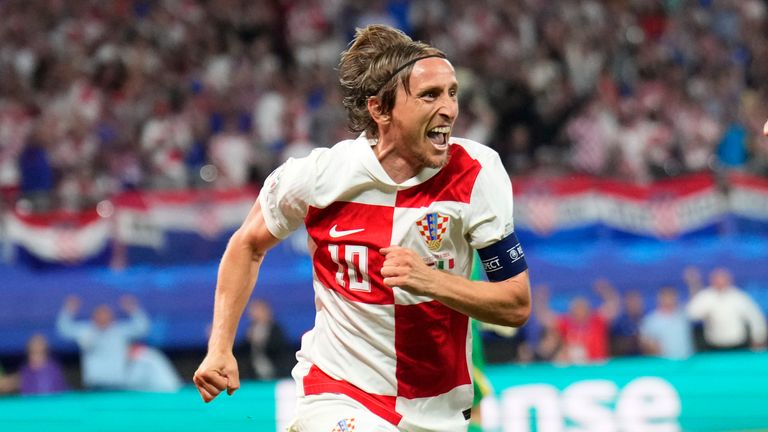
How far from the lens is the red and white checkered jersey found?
14.2ft

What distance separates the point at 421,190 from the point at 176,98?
10.1m

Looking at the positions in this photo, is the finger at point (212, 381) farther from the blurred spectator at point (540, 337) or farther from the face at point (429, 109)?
the blurred spectator at point (540, 337)

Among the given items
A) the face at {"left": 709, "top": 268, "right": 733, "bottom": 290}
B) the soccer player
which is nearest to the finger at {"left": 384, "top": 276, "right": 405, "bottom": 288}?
the soccer player

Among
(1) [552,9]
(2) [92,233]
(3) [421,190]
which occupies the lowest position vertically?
(3) [421,190]

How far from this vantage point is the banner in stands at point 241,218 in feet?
39.6

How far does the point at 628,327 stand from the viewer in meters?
13.4

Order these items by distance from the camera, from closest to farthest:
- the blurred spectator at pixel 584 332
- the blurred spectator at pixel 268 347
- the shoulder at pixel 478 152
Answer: the shoulder at pixel 478 152
the blurred spectator at pixel 268 347
the blurred spectator at pixel 584 332

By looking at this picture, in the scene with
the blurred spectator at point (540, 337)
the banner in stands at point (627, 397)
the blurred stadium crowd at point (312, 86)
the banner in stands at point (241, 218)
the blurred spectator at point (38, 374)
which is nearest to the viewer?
the banner in stands at point (627, 397)

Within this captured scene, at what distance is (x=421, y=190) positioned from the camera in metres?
4.41

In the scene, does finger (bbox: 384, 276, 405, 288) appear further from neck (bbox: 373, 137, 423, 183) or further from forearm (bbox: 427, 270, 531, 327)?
neck (bbox: 373, 137, 423, 183)

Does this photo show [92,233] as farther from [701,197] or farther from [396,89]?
[396,89]

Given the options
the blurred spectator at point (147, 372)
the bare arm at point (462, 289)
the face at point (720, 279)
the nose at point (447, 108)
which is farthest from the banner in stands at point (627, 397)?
the nose at point (447, 108)

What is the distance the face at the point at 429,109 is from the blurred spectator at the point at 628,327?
9407mm

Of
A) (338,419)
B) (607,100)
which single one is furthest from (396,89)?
(607,100)
